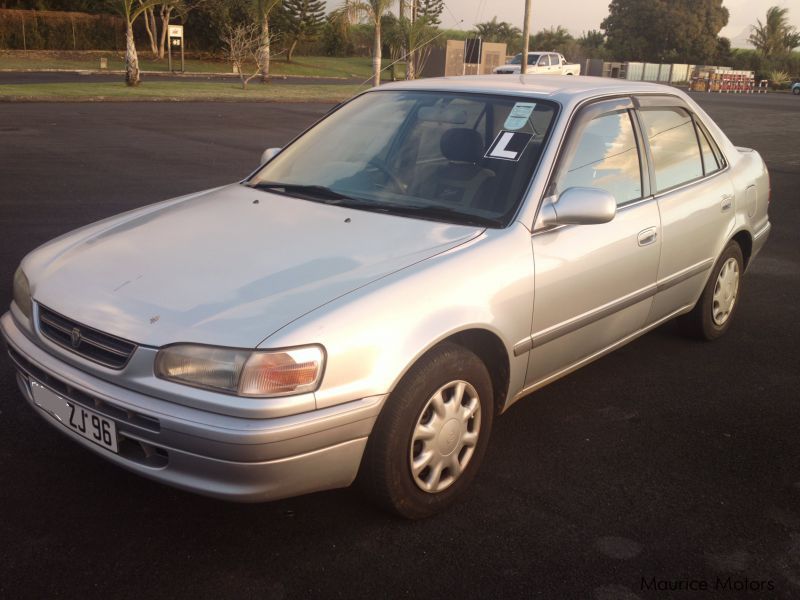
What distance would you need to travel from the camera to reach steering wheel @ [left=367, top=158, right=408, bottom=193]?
12.1 feet

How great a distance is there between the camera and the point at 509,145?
363 centimetres

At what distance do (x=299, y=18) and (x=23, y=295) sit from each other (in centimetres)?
5128

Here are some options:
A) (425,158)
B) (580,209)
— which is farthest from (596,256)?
(425,158)

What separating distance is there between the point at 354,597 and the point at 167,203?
2.27 m

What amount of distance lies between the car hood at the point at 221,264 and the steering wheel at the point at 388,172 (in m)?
0.31

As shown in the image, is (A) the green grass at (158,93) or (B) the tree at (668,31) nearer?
(A) the green grass at (158,93)

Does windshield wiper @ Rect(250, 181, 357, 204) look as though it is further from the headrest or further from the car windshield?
the headrest

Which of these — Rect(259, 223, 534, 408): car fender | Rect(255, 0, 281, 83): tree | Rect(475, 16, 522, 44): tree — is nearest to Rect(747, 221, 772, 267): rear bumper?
Rect(259, 223, 534, 408): car fender

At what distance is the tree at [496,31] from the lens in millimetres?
64050

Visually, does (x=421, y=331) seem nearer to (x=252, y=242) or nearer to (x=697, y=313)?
(x=252, y=242)

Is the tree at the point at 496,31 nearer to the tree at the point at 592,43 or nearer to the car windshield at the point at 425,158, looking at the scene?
the tree at the point at 592,43

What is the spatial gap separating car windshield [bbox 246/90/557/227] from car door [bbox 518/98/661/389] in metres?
0.19

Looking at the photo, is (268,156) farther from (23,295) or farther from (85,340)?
(85,340)

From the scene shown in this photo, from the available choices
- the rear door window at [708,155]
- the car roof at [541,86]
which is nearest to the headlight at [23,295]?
the car roof at [541,86]
